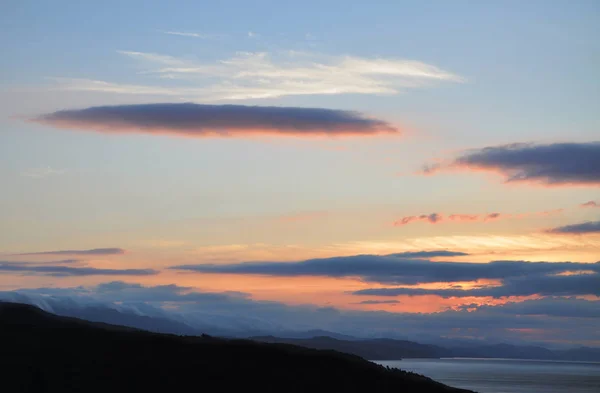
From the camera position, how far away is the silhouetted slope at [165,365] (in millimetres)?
76125

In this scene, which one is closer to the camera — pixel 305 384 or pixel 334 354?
pixel 305 384

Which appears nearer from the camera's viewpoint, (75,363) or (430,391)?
(75,363)

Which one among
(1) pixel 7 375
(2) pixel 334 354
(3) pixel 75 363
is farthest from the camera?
(2) pixel 334 354

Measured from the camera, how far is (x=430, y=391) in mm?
86312

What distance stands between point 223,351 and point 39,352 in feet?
61.5

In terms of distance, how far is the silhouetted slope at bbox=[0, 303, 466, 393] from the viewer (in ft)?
250

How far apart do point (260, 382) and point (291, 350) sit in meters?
12.2

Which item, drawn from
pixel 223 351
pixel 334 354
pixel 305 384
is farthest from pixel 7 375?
pixel 334 354

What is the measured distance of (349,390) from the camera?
81.2m

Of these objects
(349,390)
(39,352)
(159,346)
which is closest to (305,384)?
(349,390)

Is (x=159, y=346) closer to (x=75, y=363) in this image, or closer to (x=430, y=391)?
(x=75, y=363)

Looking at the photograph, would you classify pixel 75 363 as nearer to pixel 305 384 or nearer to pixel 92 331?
pixel 92 331

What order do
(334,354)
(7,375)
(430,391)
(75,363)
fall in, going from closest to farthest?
1. (7,375)
2. (75,363)
3. (430,391)
4. (334,354)

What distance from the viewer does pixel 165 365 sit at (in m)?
82.0
